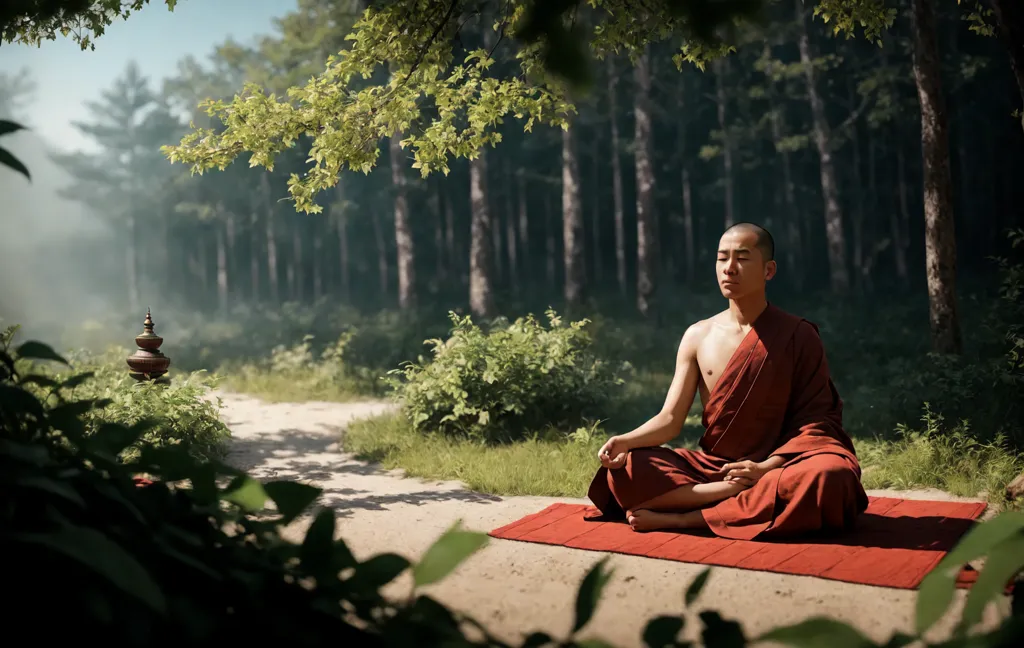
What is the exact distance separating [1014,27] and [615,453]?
3.56m

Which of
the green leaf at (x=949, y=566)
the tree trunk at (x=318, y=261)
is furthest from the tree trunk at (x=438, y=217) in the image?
the green leaf at (x=949, y=566)

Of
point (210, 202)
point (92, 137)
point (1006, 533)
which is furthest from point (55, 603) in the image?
point (92, 137)

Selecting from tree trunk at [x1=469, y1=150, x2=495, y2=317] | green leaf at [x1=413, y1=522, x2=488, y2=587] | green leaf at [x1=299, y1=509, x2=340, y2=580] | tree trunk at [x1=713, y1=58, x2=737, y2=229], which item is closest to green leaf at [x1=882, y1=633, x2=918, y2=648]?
green leaf at [x1=413, y1=522, x2=488, y2=587]

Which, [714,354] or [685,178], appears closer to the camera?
[714,354]

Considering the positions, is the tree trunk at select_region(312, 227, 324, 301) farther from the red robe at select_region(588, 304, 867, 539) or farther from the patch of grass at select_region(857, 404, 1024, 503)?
the red robe at select_region(588, 304, 867, 539)

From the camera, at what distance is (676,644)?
1521 mm

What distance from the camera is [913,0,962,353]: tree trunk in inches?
→ 390

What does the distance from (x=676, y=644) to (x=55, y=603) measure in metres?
1.02

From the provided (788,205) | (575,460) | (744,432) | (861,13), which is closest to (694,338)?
(744,432)

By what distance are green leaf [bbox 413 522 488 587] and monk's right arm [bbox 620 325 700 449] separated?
13.9 feet

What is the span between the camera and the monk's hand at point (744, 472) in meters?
5.40

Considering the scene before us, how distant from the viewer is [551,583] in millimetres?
4559

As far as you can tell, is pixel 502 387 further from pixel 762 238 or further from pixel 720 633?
pixel 720 633

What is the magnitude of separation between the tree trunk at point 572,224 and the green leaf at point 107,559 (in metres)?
17.1
